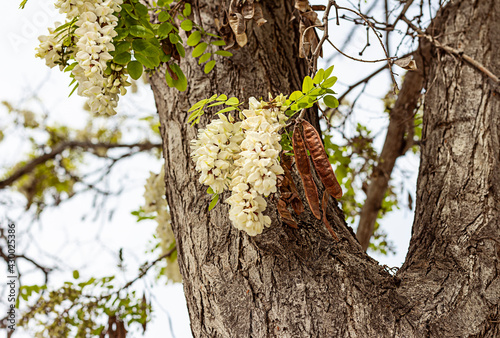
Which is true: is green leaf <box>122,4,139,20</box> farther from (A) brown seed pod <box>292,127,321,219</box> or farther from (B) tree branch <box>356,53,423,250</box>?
(B) tree branch <box>356,53,423,250</box>

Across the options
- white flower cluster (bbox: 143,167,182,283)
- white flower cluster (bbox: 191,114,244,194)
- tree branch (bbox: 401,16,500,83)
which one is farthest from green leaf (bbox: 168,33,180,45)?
white flower cluster (bbox: 143,167,182,283)

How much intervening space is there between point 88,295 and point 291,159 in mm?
1930

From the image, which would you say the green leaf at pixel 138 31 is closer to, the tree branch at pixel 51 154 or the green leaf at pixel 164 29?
the green leaf at pixel 164 29

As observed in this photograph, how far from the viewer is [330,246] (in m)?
1.45

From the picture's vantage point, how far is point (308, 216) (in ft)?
4.91

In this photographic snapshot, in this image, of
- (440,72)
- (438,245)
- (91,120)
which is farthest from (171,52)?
(91,120)

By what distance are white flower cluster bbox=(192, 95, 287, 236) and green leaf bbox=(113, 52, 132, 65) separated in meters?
0.37

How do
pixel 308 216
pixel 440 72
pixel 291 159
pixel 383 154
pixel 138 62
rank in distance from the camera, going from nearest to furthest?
1. pixel 291 159
2. pixel 138 62
3. pixel 308 216
4. pixel 440 72
5. pixel 383 154

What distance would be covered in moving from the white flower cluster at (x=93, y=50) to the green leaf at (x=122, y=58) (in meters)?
0.03

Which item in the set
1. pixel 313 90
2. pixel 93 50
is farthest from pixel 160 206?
pixel 313 90

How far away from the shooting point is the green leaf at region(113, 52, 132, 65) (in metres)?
1.30

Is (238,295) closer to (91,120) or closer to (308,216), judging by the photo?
(308,216)

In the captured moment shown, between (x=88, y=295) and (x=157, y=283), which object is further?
(x=157, y=283)

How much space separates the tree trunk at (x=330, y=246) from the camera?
1343 mm
